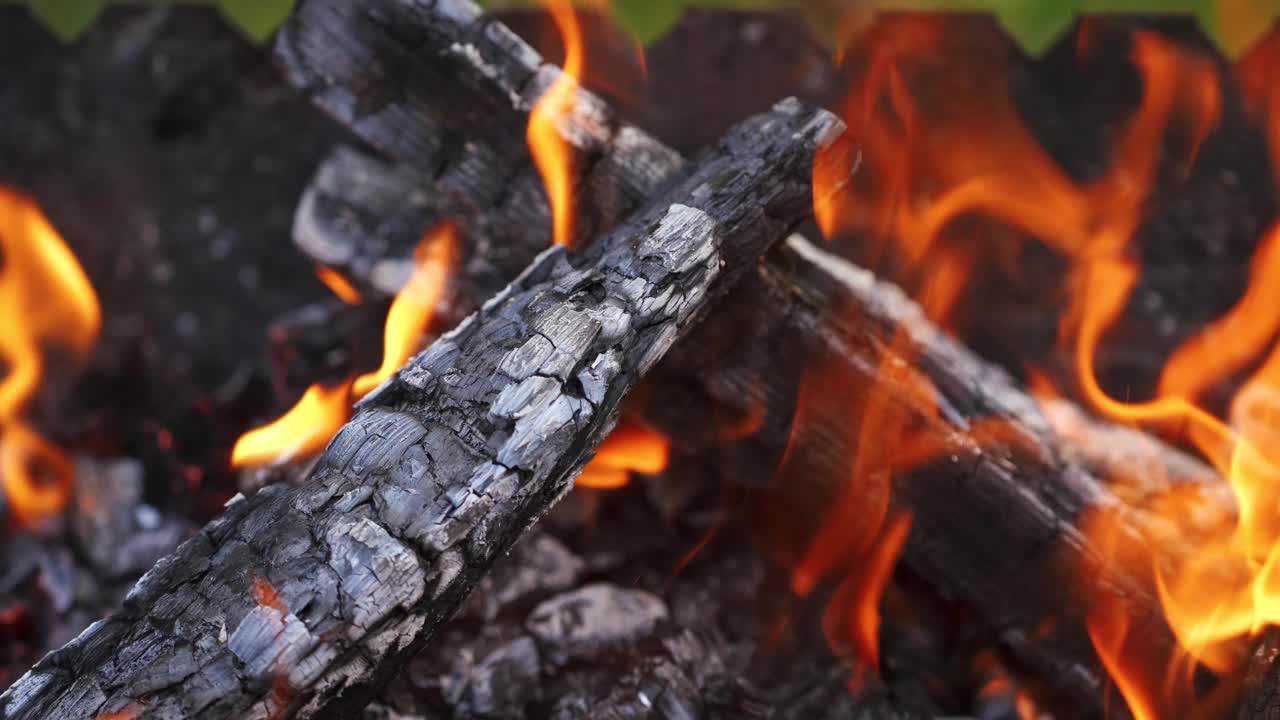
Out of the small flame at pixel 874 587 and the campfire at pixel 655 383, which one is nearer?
the campfire at pixel 655 383

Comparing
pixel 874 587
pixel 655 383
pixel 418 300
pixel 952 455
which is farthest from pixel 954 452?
pixel 418 300

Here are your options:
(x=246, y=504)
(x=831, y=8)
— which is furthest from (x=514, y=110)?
(x=831, y=8)

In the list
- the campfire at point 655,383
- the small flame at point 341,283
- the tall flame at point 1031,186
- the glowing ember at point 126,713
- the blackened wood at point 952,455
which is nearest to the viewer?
the glowing ember at point 126,713

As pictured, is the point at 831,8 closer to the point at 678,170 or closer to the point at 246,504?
the point at 678,170

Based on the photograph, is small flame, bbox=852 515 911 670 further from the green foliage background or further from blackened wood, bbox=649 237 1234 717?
the green foliage background

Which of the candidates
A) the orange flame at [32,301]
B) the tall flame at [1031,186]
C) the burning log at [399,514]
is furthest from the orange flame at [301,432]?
the tall flame at [1031,186]

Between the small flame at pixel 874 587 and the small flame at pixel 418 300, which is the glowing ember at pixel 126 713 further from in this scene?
the small flame at pixel 874 587

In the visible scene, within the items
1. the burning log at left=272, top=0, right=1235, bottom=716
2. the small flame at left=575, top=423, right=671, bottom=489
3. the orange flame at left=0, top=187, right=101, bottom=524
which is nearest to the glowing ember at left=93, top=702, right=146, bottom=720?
the small flame at left=575, top=423, right=671, bottom=489
